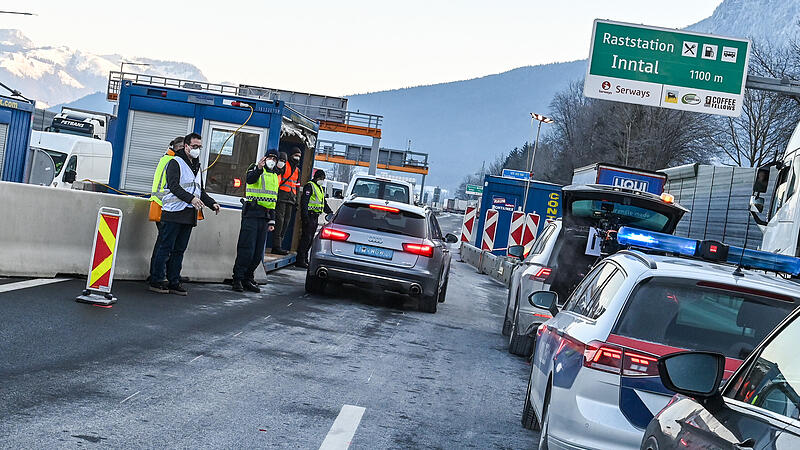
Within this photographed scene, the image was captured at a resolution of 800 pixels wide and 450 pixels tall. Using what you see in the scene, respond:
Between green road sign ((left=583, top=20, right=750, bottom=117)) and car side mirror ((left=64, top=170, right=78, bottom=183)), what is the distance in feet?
39.8

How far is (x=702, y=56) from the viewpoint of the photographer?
24812mm

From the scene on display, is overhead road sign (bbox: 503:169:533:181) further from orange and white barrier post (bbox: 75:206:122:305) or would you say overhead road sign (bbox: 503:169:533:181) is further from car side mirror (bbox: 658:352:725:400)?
car side mirror (bbox: 658:352:725:400)

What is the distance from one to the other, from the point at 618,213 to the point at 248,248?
17.4 ft

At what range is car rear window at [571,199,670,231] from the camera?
1189 centimetres

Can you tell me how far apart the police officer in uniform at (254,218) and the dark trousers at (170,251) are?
1.56m

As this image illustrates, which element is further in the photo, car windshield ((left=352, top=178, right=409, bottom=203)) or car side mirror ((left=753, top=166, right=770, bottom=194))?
car windshield ((left=352, top=178, right=409, bottom=203))

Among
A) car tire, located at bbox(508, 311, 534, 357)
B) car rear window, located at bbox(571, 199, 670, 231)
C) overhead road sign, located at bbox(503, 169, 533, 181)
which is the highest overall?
overhead road sign, located at bbox(503, 169, 533, 181)

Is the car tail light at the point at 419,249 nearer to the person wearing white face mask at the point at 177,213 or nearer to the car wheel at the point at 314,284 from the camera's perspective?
the car wheel at the point at 314,284

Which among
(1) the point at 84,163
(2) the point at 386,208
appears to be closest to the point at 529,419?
(2) the point at 386,208

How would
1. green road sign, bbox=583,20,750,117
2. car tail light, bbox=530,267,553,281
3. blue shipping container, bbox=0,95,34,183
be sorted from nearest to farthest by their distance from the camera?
car tail light, bbox=530,267,553,281, green road sign, bbox=583,20,750,117, blue shipping container, bbox=0,95,34,183

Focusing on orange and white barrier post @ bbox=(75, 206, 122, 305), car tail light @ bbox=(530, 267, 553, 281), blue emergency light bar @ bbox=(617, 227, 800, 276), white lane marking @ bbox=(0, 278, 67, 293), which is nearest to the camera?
blue emergency light bar @ bbox=(617, 227, 800, 276)

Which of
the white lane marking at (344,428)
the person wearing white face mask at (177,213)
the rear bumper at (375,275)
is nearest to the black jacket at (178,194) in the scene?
the person wearing white face mask at (177,213)

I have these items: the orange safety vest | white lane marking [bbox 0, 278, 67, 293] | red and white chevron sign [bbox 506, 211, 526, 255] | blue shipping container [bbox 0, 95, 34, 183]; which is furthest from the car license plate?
red and white chevron sign [bbox 506, 211, 526, 255]

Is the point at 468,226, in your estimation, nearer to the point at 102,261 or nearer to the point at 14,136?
the point at 14,136
